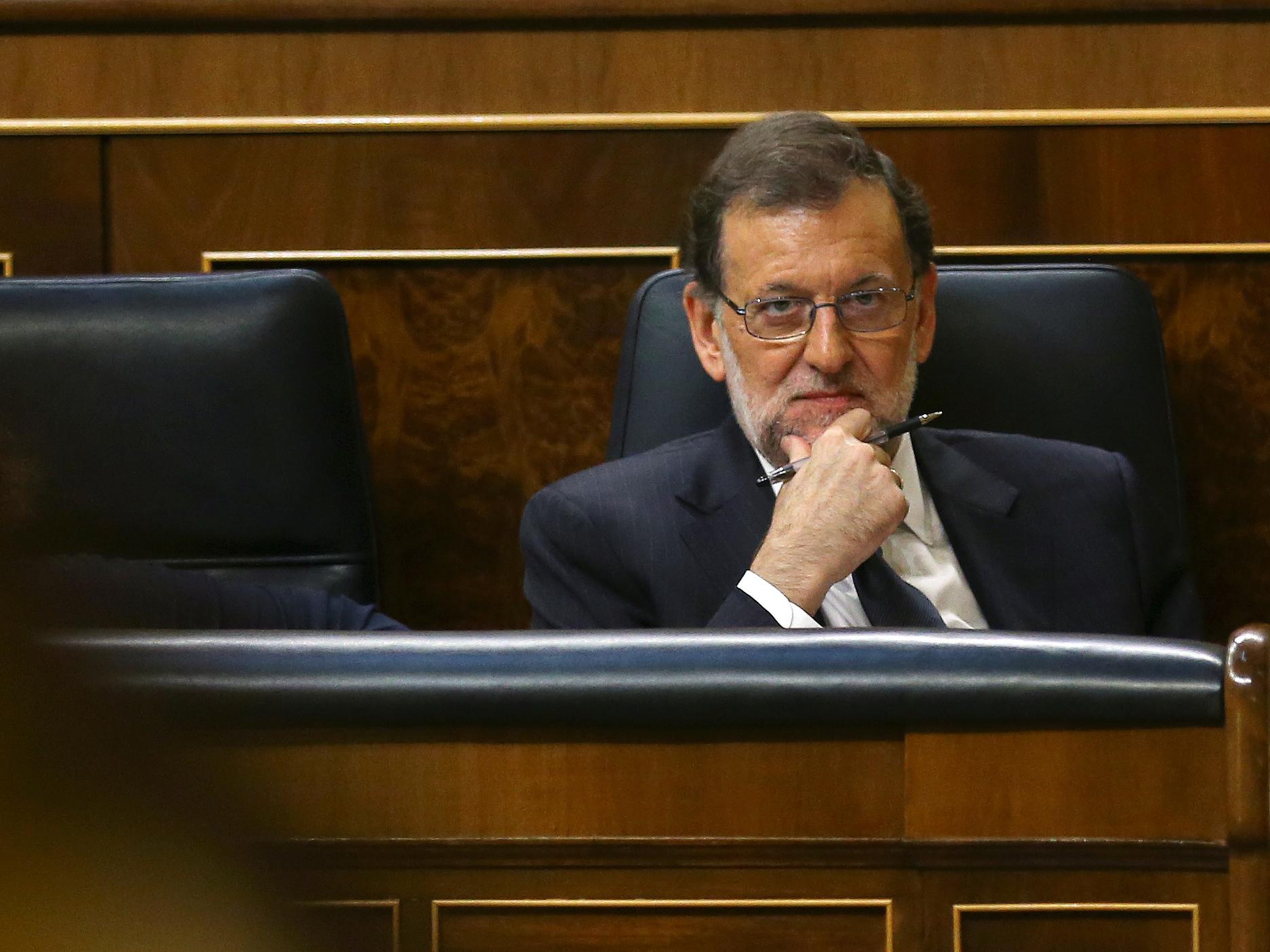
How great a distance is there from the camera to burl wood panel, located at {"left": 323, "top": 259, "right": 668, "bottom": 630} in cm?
165

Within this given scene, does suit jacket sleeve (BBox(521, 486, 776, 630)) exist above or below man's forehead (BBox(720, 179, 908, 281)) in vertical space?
below

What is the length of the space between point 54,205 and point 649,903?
1355mm

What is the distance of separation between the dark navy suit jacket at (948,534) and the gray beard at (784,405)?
2 centimetres

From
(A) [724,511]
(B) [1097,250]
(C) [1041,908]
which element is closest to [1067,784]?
(C) [1041,908]

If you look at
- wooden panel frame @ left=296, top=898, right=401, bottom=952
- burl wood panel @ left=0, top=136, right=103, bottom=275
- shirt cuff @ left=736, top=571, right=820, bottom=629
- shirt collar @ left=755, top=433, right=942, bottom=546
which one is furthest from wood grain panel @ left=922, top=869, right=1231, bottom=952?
burl wood panel @ left=0, top=136, right=103, bottom=275

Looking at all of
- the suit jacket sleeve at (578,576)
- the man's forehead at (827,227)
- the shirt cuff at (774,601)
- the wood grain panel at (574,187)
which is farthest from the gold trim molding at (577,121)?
the shirt cuff at (774,601)

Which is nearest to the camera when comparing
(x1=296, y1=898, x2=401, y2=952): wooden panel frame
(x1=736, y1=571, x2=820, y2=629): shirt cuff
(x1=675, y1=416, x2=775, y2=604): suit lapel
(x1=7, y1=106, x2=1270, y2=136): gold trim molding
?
(x1=296, y1=898, x2=401, y2=952): wooden panel frame

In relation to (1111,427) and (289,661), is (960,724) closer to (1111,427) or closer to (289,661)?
(289,661)

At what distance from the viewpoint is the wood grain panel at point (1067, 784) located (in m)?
0.59

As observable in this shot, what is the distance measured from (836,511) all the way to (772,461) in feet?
0.52

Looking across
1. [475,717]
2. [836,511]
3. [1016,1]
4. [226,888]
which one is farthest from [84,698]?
[1016,1]

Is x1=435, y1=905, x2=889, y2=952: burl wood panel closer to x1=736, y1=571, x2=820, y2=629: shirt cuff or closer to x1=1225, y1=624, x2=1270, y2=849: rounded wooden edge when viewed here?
x1=1225, y1=624, x2=1270, y2=849: rounded wooden edge

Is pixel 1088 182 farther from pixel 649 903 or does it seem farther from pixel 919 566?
pixel 649 903

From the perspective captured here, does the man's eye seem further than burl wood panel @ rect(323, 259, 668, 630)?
No
